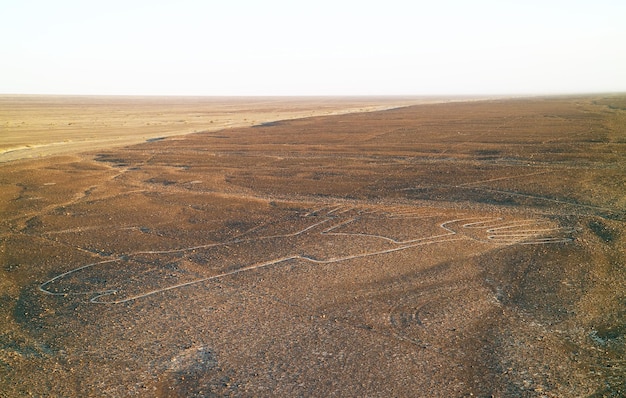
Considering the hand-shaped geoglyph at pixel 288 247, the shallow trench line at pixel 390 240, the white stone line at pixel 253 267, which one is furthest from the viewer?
the hand-shaped geoglyph at pixel 288 247

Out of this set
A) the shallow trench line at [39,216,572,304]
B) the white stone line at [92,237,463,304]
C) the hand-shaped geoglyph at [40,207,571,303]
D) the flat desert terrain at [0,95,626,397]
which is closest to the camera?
the flat desert terrain at [0,95,626,397]

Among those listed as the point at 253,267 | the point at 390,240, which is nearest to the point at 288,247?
the point at 253,267

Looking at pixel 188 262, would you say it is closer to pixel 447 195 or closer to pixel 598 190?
pixel 447 195

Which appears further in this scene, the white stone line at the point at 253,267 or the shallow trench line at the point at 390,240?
the shallow trench line at the point at 390,240

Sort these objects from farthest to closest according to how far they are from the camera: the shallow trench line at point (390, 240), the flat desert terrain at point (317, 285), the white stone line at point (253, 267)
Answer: the shallow trench line at point (390, 240) < the white stone line at point (253, 267) < the flat desert terrain at point (317, 285)

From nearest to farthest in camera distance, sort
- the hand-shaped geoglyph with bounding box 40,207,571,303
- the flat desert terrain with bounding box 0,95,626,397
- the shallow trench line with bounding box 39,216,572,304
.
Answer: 1. the flat desert terrain with bounding box 0,95,626,397
2. the shallow trench line with bounding box 39,216,572,304
3. the hand-shaped geoglyph with bounding box 40,207,571,303

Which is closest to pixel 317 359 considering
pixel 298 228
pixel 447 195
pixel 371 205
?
pixel 298 228
